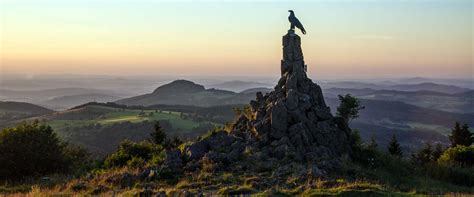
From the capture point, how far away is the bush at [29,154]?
32.5 metres

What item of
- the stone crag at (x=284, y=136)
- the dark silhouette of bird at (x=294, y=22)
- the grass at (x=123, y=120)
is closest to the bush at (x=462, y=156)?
the stone crag at (x=284, y=136)

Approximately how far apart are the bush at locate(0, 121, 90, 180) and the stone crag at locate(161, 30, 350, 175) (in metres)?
12.0

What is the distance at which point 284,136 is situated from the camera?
27516 mm

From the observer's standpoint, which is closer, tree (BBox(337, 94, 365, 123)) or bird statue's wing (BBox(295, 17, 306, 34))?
bird statue's wing (BBox(295, 17, 306, 34))

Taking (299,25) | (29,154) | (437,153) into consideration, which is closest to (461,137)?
(437,153)

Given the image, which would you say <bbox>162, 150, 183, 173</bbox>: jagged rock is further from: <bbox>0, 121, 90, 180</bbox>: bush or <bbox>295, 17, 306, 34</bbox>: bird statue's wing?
<bbox>295, 17, 306, 34</bbox>: bird statue's wing

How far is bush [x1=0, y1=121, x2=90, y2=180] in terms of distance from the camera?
32.5 metres

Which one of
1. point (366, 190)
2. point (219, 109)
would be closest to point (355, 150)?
point (366, 190)

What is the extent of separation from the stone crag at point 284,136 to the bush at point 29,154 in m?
12.0

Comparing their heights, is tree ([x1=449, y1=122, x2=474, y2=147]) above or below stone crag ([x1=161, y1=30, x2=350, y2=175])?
below

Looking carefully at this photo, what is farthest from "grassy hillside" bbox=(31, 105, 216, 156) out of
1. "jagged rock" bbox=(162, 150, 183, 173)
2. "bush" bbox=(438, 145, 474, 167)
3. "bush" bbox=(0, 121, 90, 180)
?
"jagged rock" bbox=(162, 150, 183, 173)

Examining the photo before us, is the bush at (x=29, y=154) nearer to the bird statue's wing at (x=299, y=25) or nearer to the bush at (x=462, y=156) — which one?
the bird statue's wing at (x=299, y=25)

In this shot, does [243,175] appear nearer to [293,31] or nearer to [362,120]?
[293,31]

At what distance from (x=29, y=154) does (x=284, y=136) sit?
18.9 m
